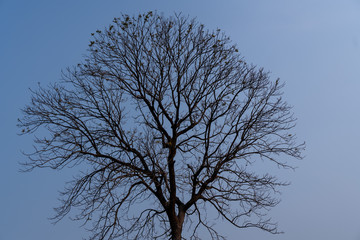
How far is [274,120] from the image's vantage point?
483 inches

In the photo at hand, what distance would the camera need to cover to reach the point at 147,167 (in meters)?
11.5

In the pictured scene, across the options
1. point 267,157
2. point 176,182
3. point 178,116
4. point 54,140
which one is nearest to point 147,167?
point 176,182

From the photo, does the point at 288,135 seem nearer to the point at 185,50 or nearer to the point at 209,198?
the point at 209,198

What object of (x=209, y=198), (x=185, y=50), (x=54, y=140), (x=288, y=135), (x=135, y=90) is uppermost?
(x=185, y=50)

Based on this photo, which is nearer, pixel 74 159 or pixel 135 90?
pixel 74 159

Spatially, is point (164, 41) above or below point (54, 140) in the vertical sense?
above

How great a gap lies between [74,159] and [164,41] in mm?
4089

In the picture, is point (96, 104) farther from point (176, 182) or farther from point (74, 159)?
point (176, 182)

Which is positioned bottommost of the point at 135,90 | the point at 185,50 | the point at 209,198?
the point at 209,198

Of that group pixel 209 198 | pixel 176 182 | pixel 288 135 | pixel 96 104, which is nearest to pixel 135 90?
pixel 96 104

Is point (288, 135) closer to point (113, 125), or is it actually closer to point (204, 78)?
point (204, 78)

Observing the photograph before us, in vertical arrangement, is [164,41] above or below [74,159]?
above

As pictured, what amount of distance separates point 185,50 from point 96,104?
9.58 feet

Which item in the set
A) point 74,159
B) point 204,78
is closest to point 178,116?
point 204,78
